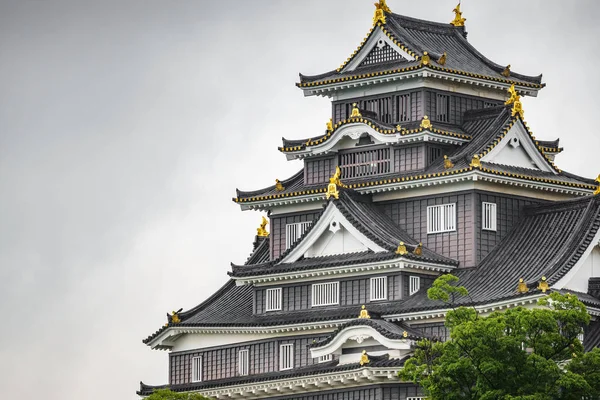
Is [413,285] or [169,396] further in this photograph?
[413,285]

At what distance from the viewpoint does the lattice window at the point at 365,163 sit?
8200 centimetres

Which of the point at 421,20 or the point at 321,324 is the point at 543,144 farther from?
the point at 321,324

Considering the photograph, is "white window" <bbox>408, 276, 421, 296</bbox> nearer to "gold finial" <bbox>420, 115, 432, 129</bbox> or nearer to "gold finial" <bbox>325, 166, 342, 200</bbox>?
"gold finial" <bbox>325, 166, 342, 200</bbox>

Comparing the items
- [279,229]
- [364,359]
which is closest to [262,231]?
[279,229]

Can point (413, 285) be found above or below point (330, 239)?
below

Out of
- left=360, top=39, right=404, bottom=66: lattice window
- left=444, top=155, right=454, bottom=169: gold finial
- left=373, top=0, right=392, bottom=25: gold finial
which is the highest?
left=373, top=0, right=392, bottom=25: gold finial

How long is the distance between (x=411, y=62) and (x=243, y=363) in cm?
1528

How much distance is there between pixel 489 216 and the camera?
3113 inches

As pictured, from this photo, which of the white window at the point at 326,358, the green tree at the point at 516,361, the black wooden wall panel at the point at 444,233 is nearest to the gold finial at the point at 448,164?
the black wooden wall panel at the point at 444,233

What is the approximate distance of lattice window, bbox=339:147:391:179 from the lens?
82.0m

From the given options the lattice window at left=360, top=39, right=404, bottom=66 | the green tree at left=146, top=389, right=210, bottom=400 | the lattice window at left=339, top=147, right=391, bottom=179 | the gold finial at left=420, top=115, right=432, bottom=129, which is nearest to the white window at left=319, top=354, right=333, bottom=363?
the green tree at left=146, top=389, right=210, bottom=400

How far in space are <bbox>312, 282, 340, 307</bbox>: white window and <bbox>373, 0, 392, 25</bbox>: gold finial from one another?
42.1 feet

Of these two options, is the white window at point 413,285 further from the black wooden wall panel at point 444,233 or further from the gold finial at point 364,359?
the gold finial at point 364,359

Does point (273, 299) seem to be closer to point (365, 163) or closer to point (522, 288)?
point (365, 163)
